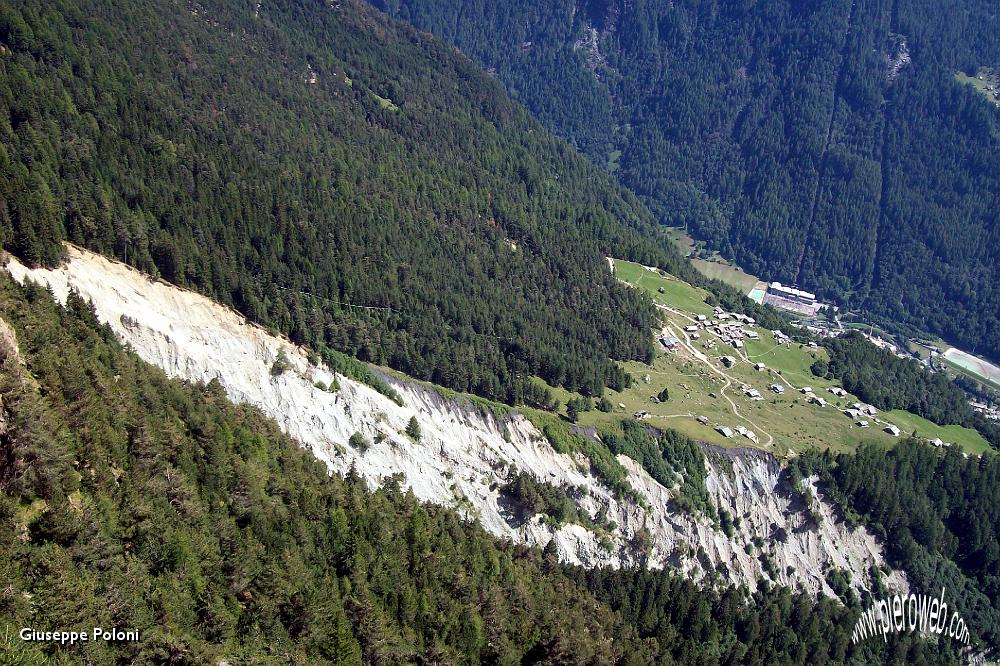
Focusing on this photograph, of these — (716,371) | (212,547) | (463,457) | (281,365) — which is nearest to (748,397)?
(716,371)

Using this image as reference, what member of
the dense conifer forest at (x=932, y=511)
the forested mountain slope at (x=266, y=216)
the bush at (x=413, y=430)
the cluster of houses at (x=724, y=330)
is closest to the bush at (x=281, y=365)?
the forested mountain slope at (x=266, y=216)

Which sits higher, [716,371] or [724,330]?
[724,330]

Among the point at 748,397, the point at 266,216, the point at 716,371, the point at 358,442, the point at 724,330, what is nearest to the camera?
the point at 358,442

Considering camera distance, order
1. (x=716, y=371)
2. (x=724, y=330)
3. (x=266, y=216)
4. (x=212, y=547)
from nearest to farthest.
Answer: (x=212, y=547), (x=266, y=216), (x=716, y=371), (x=724, y=330)

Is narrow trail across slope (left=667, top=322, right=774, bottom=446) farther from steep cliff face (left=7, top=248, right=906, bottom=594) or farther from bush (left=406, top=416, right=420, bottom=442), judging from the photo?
bush (left=406, top=416, right=420, bottom=442)

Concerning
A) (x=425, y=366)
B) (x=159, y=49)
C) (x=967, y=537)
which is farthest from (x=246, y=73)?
(x=967, y=537)

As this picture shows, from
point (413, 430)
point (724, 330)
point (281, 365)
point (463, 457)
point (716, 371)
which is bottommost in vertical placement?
point (716, 371)

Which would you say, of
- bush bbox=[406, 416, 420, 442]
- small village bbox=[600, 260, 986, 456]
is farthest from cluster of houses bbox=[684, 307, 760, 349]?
bush bbox=[406, 416, 420, 442]

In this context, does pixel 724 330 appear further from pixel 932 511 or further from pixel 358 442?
pixel 358 442
